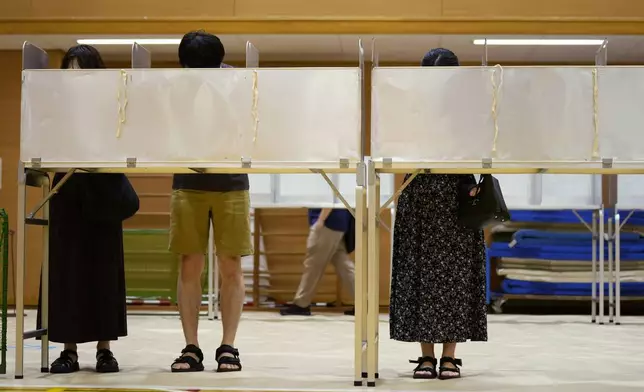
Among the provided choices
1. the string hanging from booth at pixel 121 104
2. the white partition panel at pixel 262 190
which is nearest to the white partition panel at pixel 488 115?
the string hanging from booth at pixel 121 104

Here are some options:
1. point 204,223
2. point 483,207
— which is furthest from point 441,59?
point 204,223

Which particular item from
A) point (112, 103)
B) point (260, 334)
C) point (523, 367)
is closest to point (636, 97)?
point (523, 367)

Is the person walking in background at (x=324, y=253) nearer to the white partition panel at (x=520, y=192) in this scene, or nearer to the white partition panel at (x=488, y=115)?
the white partition panel at (x=520, y=192)

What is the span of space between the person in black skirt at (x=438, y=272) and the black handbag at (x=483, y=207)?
41 mm

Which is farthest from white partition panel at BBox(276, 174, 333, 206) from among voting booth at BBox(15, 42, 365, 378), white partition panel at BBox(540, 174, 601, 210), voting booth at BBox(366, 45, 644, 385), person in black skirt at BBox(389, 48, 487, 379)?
voting booth at BBox(366, 45, 644, 385)

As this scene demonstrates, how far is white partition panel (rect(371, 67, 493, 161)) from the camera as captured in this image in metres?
3.71

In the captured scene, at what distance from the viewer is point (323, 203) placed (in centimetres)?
767

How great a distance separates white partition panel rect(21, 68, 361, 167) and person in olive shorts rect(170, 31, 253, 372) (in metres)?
0.36

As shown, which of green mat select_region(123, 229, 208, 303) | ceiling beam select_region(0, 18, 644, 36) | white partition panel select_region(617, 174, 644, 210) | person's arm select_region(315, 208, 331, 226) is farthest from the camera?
green mat select_region(123, 229, 208, 303)

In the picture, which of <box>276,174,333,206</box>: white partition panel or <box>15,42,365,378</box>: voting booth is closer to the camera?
<box>15,42,365,378</box>: voting booth

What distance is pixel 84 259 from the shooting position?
4.10 m

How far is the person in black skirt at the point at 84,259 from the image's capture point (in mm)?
4043

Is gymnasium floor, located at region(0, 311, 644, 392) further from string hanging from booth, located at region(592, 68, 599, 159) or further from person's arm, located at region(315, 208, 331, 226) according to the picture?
person's arm, located at region(315, 208, 331, 226)

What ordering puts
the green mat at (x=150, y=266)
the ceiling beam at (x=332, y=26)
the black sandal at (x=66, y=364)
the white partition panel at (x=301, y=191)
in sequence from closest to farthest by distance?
the black sandal at (x=66, y=364), the white partition panel at (x=301, y=191), the ceiling beam at (x=332, y=26), the green mat at (x=150, y=266)
